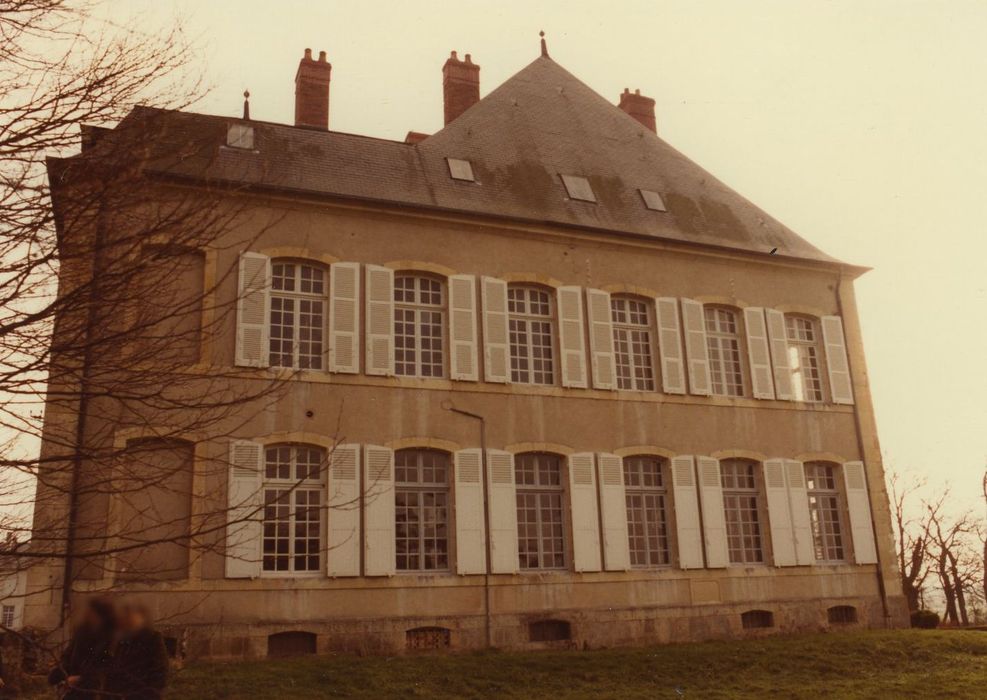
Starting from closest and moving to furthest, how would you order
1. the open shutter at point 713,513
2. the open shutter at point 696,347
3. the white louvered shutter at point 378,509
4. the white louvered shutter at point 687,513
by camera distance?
1. the white louvered shutter at point 378,509
2. the white louvered shutter at point 687,513
3. the open shutter at point 713,513
4. the open shutter at point 696,347

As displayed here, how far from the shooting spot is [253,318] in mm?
13031

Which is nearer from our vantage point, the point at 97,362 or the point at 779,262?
the point at 97,362

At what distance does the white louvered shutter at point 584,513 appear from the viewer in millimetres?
13984

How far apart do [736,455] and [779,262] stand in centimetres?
386

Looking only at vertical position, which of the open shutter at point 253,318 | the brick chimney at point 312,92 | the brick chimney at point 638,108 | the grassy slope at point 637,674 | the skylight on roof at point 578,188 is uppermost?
the brick chimney at point 638,108

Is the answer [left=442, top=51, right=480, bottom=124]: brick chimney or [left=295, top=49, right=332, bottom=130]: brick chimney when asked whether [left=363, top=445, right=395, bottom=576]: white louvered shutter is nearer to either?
[left=295, top=49, right=332, bottom=130]: brick chimney

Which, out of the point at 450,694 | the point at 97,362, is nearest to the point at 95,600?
the point at 97,362

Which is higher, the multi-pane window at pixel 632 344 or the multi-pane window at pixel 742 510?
the multi-pane window at pixel 632 344

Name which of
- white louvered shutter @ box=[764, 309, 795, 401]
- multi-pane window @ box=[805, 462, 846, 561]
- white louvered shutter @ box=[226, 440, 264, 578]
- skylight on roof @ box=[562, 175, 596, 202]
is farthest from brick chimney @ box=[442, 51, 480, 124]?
multi-pane window @ box=[805, 462, 846, 561]

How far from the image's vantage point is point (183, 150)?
6527 mm

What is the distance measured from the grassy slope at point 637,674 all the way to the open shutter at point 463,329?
409 centimetres

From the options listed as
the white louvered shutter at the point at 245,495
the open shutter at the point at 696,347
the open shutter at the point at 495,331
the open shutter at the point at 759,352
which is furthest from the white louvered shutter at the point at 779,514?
the white louvered shutter at the point at 245,495

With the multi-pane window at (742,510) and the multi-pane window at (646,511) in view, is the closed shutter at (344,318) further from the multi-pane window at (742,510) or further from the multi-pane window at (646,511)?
the multi-pane window at (742,510)

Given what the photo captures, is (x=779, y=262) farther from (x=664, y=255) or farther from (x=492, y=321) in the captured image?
(x=492, y=321)
